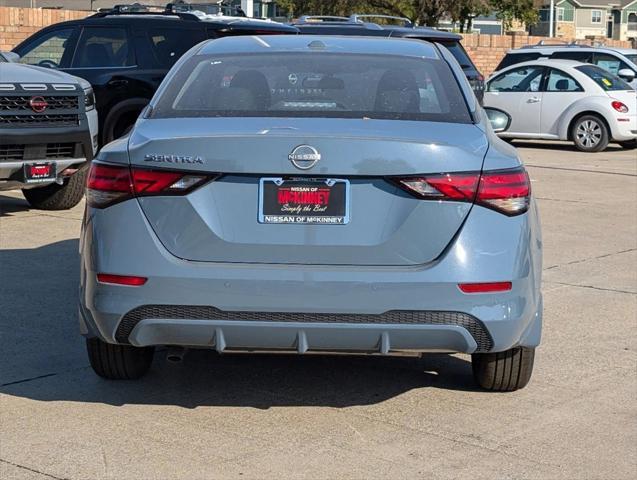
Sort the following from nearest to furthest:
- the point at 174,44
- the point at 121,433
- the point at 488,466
Result: the point at 488,466 < the point at 121,433 < the point at 174,44

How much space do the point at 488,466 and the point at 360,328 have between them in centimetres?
73

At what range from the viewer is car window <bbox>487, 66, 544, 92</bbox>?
20.9 m

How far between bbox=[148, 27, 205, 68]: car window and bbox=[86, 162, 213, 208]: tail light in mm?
8490

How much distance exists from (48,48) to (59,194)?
324cm

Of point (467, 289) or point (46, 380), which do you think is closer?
point (467, 289)

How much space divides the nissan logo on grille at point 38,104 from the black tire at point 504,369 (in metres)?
5.93

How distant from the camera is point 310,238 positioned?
4891 millimetres

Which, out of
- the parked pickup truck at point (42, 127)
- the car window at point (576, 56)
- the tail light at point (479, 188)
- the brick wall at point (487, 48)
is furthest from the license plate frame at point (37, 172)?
the brick wall at point (487, 48)

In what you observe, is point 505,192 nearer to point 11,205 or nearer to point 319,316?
point 319,316

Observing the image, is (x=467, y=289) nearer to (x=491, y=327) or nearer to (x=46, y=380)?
(x=491, y=327)

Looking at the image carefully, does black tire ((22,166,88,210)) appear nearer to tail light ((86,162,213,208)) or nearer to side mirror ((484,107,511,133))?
side mirror ((484,107,511,133))

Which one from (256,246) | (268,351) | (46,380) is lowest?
(46,380)

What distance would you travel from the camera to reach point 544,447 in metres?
5.08

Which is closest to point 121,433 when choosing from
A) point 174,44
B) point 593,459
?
point 593,459
